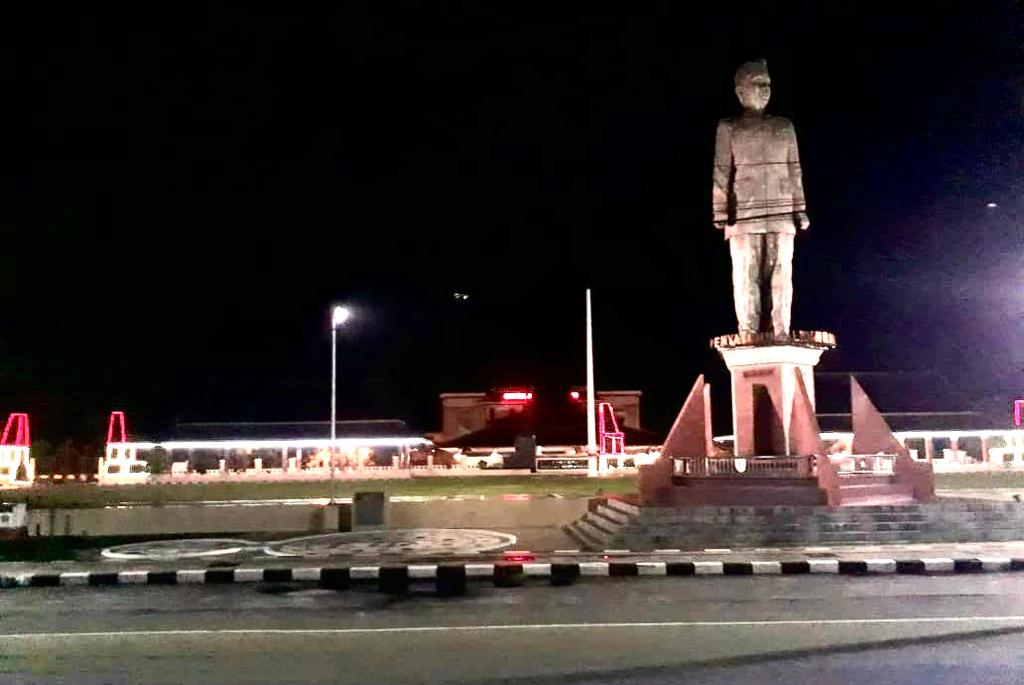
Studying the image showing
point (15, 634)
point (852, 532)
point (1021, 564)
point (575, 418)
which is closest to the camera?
point (15, 634)

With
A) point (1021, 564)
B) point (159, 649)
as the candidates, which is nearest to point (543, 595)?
point (159, 649)

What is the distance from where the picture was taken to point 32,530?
21.1m

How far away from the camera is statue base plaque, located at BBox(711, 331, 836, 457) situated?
20672 millimetres

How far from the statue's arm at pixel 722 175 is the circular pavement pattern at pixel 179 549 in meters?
12.5

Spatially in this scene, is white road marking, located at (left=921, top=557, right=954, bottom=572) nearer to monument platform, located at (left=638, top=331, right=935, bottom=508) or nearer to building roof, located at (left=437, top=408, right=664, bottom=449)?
monument platform, located at (left=638, top=331, right=935, bottom=508)

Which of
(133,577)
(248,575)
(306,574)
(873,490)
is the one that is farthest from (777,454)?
(133,577)

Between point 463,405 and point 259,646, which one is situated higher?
point 463,405

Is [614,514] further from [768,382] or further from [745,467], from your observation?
[768,382]

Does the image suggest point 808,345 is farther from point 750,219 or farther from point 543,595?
point 543,595

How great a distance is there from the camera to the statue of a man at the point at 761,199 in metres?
21.5

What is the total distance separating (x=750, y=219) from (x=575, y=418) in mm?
42307

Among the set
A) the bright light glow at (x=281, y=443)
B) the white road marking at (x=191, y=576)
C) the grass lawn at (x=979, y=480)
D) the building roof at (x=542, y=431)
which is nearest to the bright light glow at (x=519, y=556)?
the white road marking at (x=191, y=576)

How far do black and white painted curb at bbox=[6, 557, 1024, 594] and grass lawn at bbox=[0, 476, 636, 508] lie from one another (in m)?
13.6

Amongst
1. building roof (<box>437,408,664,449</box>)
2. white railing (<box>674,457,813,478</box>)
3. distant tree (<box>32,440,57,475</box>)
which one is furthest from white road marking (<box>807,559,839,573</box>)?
distant tree (<box>32,440,57,475</box>)
